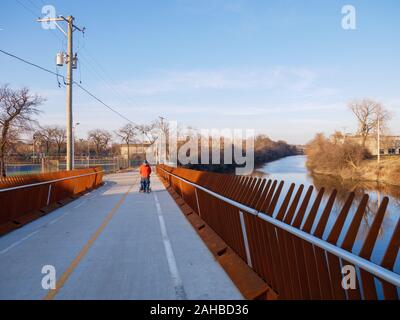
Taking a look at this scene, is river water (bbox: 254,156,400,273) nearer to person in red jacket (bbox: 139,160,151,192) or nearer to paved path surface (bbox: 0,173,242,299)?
paved path surface (bbox: 0,173,242,299)

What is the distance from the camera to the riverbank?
155 feet

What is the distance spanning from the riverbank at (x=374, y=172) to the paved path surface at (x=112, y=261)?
4222 centimetres

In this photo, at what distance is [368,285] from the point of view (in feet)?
9.56

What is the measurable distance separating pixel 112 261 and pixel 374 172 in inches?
2043

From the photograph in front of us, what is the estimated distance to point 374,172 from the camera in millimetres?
52281

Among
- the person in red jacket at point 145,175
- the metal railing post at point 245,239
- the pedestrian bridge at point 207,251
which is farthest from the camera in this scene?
the person in red jacket at point 145,175

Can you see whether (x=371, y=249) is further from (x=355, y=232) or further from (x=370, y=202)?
(x=370, y=202)

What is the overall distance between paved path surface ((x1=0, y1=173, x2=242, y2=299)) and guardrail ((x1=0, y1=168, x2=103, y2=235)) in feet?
1.67

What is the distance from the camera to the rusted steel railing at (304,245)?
2.88 metres

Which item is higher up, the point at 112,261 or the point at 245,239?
the point at 245,239

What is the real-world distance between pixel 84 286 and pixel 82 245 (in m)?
2.99

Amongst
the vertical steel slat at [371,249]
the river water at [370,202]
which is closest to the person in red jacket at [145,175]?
the river water at [370,202]
